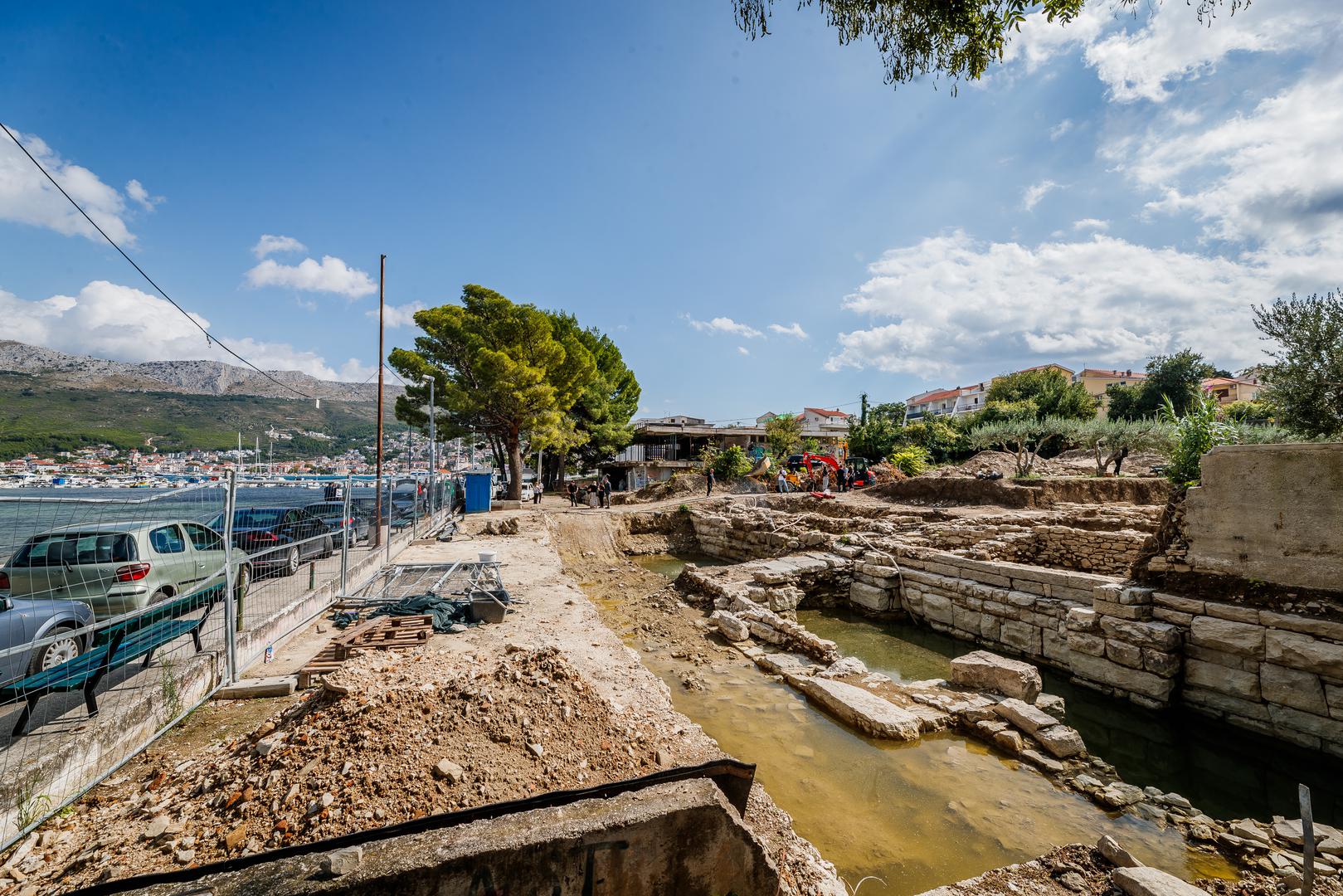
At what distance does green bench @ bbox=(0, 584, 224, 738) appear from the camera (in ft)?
10.5

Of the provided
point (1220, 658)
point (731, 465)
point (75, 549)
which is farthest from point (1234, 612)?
point (731, 465)

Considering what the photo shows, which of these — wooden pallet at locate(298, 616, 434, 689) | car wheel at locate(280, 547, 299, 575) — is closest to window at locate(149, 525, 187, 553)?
car wheel at locate(280, 547, 299, 575)

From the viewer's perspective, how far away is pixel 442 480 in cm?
1931

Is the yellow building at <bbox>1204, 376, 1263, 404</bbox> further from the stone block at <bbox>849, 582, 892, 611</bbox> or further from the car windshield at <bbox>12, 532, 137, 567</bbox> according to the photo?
the car windshield at <bbox>12, 532, 137, 567</bbox>

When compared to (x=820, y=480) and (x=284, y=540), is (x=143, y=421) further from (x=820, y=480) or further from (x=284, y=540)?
(x=820, y=480)

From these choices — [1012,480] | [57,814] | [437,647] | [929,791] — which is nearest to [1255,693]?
[929,791]

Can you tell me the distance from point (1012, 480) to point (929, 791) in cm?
1642

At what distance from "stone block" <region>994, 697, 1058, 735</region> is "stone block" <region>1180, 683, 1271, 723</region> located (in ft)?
7.12

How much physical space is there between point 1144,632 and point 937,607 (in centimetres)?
338

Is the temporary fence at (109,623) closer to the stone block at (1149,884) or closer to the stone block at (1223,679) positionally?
the stone block at (1149,884)

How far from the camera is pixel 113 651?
373 cm

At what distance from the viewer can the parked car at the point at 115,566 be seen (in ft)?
12.7

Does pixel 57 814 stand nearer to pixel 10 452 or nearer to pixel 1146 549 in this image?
pixel 1146 549

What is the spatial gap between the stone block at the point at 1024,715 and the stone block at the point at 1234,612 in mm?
2551
